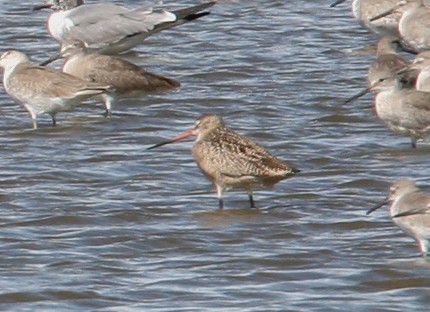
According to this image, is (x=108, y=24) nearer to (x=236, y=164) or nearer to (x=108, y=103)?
(x=108, y=103)

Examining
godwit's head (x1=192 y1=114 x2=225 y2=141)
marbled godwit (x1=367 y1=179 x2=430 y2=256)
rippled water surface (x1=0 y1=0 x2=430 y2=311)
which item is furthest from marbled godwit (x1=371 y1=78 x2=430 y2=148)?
marbled godwit (x1=367 y1=179 x2=430 y2=256)

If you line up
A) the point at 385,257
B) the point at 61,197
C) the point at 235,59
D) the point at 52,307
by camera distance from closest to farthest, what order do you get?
the point at 52,307, the point at 385,257, the point at 61,197, the point at 235,59

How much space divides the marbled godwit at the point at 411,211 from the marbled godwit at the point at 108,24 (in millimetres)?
7259

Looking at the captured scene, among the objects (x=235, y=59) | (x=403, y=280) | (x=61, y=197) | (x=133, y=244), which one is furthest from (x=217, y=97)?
(x=403, y=280)

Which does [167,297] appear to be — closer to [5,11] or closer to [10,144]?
[10,144]

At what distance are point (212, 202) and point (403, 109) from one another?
7.01 ft

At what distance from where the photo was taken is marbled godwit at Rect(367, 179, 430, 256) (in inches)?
358

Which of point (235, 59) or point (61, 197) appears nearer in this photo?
point (61, 197)

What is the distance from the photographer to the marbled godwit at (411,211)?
9.09 m

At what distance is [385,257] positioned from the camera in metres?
9.20

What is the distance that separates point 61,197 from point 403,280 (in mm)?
2841

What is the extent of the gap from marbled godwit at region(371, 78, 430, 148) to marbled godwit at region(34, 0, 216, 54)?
443cm

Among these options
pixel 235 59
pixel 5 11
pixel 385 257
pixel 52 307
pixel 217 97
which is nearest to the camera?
pixel 52 307

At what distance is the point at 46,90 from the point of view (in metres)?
12.9
